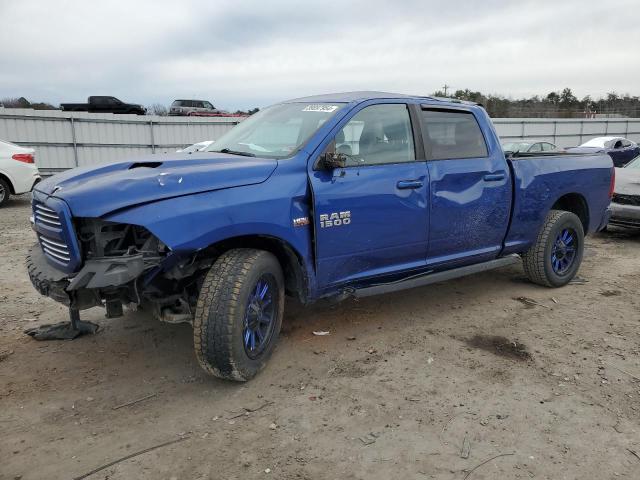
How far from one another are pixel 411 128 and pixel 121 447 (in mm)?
3176

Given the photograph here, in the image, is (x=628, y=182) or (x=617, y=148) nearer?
(x=628, y=182)

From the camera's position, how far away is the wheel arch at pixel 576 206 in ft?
19.3

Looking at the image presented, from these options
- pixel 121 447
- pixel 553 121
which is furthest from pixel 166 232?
pixel 553 121

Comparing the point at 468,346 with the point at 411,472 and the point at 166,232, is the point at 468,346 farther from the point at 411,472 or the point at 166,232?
the point at 166,232

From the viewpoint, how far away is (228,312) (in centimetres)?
327

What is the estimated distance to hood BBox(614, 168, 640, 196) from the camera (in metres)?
8.15

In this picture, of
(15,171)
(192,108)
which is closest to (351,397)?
(15,171)

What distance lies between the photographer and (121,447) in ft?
9.48

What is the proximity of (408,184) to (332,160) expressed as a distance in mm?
784

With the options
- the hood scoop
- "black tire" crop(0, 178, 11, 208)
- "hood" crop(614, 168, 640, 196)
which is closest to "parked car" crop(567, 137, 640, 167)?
"hood" crop(614, 168, 640, 196)

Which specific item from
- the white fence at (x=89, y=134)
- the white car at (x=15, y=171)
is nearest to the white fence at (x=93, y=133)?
the white fence at (x=89, y=134)

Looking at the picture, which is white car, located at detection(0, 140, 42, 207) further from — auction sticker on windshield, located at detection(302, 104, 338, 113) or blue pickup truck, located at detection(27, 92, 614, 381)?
auction sticker on windshield, located at detection(302, 104, 338, 113)

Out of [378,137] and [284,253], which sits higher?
[378,137]

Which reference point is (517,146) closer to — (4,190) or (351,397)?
(4,190)
